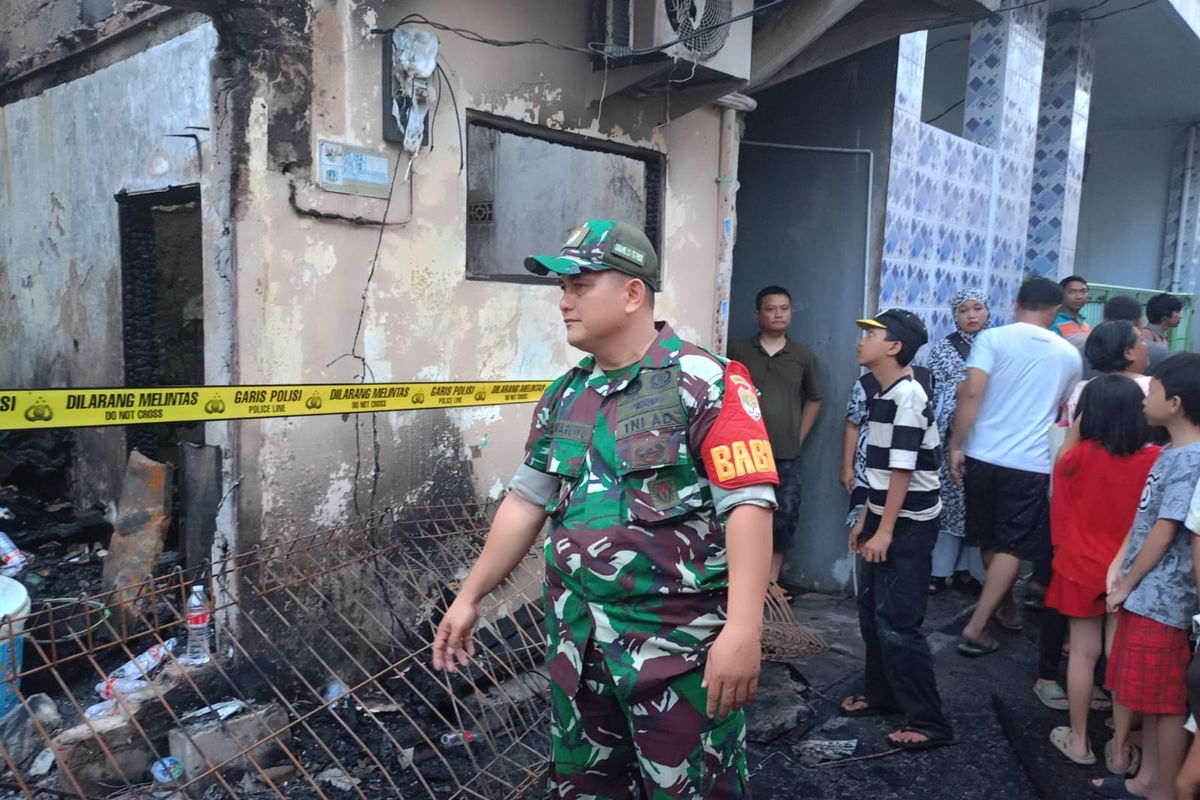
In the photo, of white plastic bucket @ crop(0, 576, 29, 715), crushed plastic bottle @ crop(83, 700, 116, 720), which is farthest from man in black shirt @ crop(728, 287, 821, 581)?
white plastic bucket @ crop(0, 576, 29, 715)

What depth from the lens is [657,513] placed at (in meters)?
2.01

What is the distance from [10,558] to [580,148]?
141 inches

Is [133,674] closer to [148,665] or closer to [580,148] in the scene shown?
[148,665]

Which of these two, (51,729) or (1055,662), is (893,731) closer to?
(1055,662)

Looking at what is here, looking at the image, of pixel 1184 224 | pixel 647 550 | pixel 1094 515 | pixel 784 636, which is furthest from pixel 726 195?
pixel 1184 224

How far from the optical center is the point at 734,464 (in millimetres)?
1930

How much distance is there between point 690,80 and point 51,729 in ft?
13.2

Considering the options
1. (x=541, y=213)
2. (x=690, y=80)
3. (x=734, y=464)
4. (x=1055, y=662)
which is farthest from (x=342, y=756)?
(x=541, y=213)

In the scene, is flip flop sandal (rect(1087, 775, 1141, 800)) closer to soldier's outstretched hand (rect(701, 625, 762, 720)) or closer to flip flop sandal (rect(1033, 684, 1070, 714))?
flip flop sandal (rect(1033, 684, 1070, 714))

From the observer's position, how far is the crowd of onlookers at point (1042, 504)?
288 cm

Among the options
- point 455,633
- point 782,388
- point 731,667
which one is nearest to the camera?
point 731,667

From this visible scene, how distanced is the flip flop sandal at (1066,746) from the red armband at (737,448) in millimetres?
2425

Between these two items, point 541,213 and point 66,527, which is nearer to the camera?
point 66,527

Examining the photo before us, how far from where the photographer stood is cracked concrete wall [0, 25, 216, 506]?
3967 millimetres
